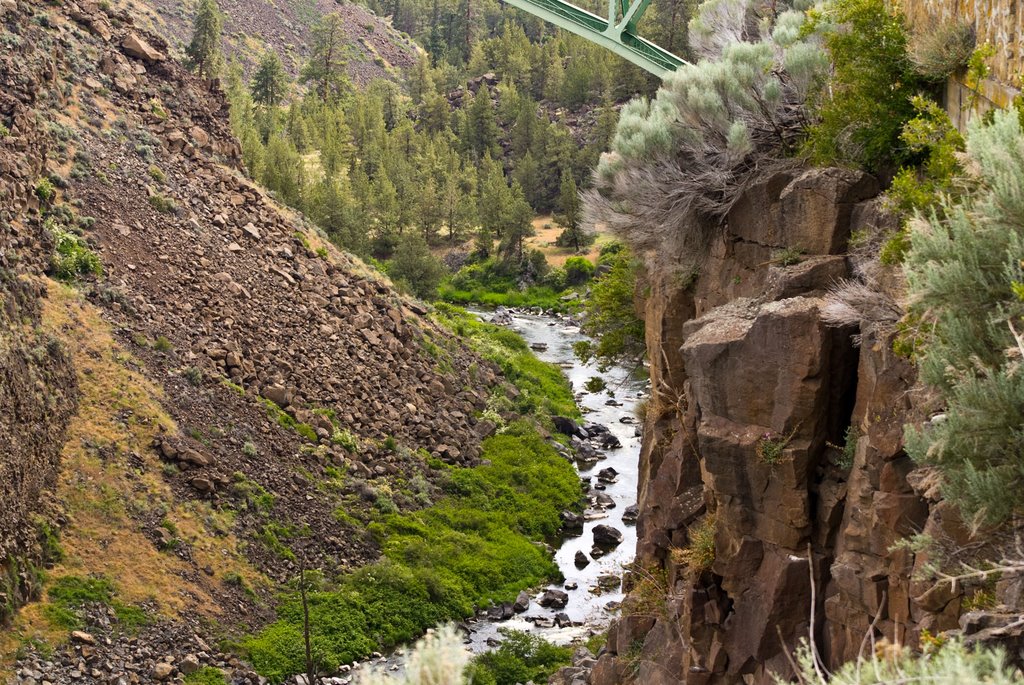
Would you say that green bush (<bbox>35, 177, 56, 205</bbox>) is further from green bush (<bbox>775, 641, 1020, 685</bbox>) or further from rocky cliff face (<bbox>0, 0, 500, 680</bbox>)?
green bush (<bbox>775, 641, 1020, 685</bbox>)

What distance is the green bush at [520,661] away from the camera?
86.5 ft

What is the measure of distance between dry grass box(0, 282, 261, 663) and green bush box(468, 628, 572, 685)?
5.80 m

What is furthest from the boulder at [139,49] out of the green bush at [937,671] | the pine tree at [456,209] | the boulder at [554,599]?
the green bush at [937,671]

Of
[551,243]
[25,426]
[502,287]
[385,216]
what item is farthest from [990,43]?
[551,243]

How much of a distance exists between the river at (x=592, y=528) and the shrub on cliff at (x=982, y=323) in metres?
13.2

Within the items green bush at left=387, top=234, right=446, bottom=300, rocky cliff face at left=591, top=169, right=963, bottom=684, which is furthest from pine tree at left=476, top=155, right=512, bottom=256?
rocky cliff face at left=591, top=169, right=963, bottom=684

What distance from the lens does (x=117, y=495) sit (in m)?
27.5

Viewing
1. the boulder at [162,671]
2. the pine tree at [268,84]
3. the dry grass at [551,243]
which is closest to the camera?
the boulder at [162,671]

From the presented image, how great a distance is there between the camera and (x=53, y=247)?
106 feet

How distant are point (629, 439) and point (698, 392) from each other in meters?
31.1

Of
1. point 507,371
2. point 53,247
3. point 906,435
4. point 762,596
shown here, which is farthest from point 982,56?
point 507,371

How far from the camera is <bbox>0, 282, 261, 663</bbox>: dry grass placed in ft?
84.6

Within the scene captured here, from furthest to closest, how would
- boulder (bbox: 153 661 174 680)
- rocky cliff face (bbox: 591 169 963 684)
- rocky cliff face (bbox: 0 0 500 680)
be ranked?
rocky cliff face (bbox: 0 0 500 680), boulder (bbox: 153 661 174 680), rocky cliff face (bbox: 591 169 963 684)

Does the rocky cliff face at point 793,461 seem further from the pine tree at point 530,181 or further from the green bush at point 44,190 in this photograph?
the pine tree at point 530,181
